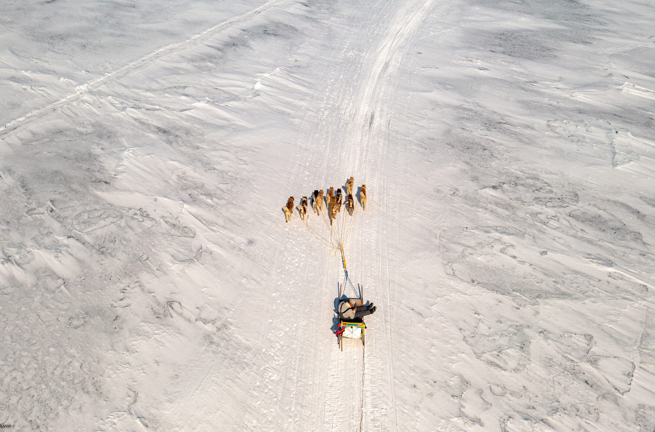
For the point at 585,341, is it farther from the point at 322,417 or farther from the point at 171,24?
the point at 171,24

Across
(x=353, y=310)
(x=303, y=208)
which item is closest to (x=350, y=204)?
(x=303, y=208)

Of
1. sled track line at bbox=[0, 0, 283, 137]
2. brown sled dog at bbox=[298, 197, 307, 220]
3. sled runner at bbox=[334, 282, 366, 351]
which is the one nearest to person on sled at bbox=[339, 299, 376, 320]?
sled runner at bbox=[334, 282, 366, 351]

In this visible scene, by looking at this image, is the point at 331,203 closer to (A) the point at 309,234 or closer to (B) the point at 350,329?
(A) the point at 309,234

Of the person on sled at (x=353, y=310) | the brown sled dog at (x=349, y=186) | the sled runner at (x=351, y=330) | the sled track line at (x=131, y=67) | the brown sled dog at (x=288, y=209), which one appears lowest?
the sled runner at (x=351, y=330)

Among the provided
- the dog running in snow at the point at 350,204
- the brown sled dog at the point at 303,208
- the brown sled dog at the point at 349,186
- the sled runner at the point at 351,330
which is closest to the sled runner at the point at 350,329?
the sled runner at the point at 351,330

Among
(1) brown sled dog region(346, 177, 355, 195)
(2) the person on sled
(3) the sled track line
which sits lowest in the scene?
(2) the person on sled

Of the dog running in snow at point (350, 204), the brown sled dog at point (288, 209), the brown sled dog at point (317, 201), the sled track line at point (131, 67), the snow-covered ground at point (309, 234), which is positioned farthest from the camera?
the sled track line at point (131, 67)

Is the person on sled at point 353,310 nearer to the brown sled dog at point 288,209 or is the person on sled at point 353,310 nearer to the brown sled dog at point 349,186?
the brown sled dog at point 288,209

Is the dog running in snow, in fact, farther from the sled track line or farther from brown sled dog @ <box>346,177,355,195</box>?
the sled track line
